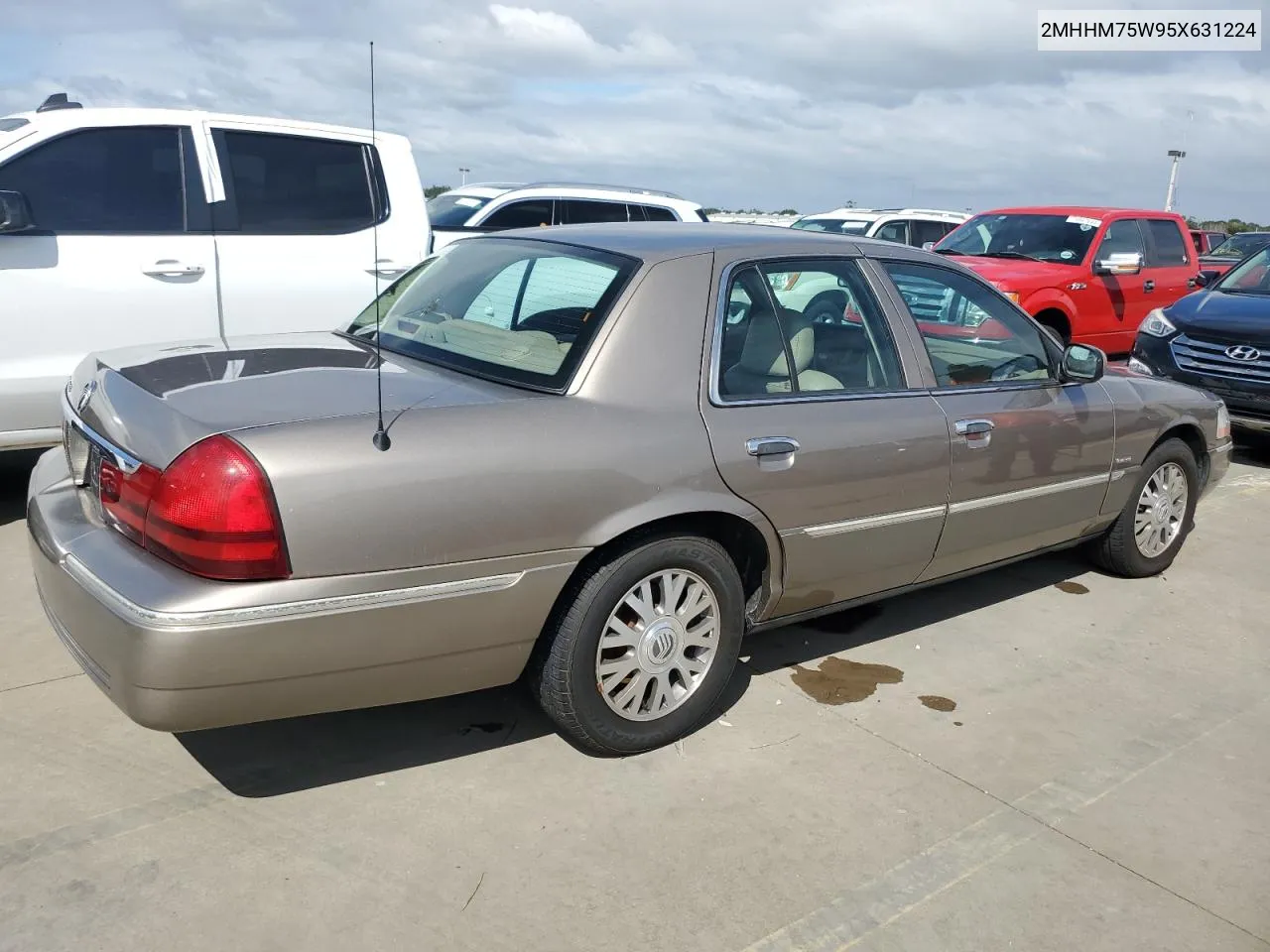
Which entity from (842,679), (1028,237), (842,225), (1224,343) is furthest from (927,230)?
(842,679)

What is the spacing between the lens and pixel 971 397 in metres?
4.14

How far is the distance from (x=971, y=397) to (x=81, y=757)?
3149 mm

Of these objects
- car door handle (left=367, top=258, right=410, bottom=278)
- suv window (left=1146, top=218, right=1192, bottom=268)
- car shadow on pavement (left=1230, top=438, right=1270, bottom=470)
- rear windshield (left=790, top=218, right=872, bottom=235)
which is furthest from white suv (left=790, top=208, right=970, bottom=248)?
car door handle (left=367, top=258, right=410, bottom=278)

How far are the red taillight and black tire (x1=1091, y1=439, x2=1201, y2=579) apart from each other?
388 centimetres

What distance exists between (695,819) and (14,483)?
4.55 meters

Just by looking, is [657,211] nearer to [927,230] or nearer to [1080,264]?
[1080,264]

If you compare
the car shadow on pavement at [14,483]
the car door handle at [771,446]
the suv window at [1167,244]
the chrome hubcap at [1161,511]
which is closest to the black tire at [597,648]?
the car door handle at [771,446]

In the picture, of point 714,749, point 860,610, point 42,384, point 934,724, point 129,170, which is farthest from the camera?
point 129,170

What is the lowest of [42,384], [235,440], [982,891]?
[982,891]

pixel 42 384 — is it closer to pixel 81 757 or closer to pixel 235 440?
pixel 81 757

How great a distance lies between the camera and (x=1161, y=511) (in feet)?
17.3

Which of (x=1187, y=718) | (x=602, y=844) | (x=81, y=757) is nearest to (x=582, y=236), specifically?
(x=602, y=844)

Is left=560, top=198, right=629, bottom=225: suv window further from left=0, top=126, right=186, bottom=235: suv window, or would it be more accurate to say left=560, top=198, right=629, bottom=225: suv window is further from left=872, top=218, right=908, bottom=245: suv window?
left=872, top=218, right=908, bottom=245: suv window

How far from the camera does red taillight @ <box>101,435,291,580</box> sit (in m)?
2.62
